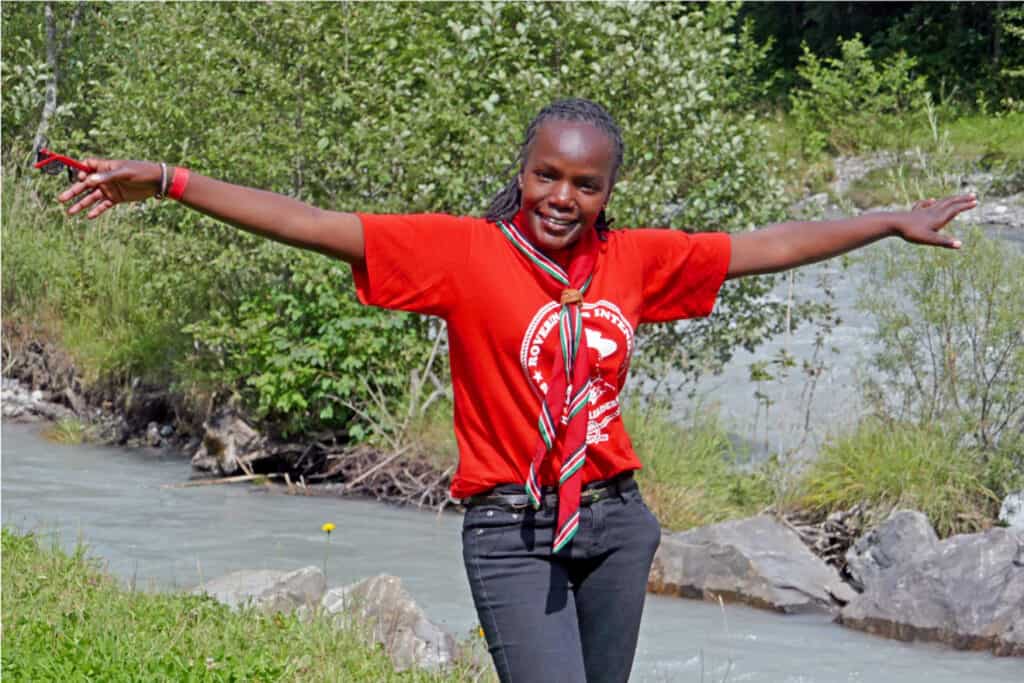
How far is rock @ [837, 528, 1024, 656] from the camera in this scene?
8008mm

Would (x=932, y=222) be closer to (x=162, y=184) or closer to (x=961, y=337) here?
(x=162, y=184)

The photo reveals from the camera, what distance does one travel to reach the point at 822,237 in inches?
152

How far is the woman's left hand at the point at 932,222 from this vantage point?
388cm

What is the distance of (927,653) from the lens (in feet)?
25.8

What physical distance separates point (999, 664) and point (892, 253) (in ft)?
10.0

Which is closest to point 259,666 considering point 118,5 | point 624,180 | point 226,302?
point 624,180

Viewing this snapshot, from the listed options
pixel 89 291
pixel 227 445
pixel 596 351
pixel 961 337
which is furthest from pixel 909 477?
pixel 89 291

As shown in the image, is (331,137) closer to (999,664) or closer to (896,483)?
(896,483)

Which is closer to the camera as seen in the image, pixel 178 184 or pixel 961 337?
pixel 178 184

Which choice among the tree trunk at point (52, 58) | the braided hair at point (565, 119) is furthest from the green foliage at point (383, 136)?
the braided hair at point (565, 119)

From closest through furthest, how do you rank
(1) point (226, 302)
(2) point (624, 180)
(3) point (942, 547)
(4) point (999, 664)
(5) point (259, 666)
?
(5) point (259, 666) < (4) point (999, 664) < (3) point (942, 547) < (2) point (624, 180) < (1) point (226, 302)

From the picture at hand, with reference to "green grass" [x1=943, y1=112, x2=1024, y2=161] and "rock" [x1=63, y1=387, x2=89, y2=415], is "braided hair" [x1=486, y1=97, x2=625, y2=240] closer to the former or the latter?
"rock" [x1=63, y1=387, x2=89, y2=415]

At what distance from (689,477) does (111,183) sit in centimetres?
735

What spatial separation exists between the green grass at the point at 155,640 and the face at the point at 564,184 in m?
2.02
